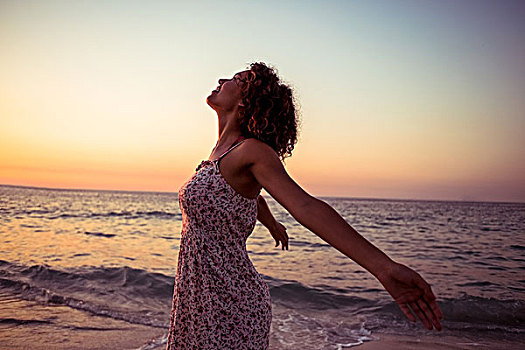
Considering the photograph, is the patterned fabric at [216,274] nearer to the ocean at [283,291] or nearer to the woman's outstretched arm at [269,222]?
the woman's outstretched arm at [269,222]

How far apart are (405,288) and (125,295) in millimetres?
7854

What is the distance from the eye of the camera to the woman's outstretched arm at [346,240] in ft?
5.03

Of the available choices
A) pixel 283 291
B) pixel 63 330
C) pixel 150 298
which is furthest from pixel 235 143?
pixel 283 291

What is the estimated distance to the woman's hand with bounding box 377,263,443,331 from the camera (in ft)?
4.99

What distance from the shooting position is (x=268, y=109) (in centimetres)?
231

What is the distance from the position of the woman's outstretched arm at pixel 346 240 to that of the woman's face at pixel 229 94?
50 centimetres

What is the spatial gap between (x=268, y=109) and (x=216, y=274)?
86 centimetres

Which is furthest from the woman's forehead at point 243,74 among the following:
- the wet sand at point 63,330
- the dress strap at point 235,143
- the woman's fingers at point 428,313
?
the wet sand at point 63,330

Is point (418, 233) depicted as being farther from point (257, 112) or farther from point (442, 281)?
point (257, 112)

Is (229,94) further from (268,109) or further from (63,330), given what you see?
(63,330)

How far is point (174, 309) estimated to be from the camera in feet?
7.67

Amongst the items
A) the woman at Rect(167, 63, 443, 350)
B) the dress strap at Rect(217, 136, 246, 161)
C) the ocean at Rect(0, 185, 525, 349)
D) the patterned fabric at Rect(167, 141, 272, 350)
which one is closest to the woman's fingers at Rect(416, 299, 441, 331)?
the woman at Rect(167, 63, 443, 350)

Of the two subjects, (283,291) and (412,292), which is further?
(283,291)

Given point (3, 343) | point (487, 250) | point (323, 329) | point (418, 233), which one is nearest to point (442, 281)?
point (323, 329)
